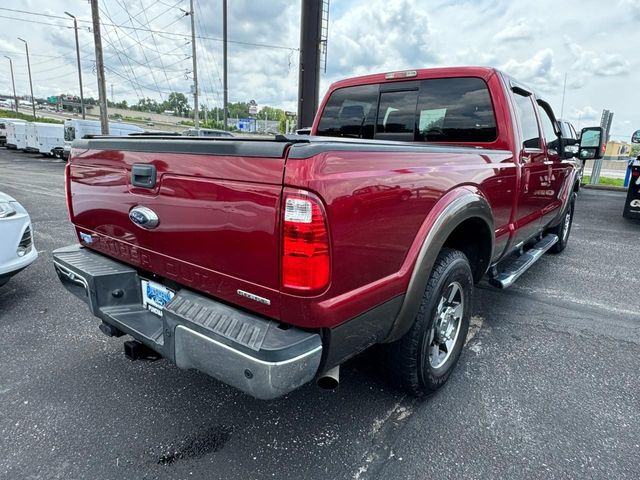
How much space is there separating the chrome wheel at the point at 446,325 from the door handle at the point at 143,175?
66.6 inches

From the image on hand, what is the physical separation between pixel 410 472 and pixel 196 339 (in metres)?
1.19

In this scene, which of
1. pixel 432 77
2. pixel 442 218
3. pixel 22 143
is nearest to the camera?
pixel 442 218

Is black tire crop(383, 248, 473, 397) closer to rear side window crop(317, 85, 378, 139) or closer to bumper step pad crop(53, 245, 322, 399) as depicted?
bumper step pad crop(53, 245, 322, 399)

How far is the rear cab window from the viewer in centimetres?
325

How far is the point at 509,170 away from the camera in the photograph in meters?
3.08

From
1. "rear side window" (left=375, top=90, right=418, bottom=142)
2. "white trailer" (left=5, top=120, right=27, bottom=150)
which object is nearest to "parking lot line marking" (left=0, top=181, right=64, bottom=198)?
"rear side window" (left=375, top=90, right=418, bottom=142)

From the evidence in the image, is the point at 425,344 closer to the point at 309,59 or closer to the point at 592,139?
the point at 592,139

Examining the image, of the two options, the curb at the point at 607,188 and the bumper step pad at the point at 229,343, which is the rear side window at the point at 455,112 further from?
the curb at the point at 607,188

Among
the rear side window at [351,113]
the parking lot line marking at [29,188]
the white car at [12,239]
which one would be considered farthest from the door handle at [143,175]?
the parking lot line marking at [29,188]

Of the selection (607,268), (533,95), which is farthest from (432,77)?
(607,268)

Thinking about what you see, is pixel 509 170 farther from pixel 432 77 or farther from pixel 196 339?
pixel 196 339

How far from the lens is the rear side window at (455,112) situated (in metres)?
3.22

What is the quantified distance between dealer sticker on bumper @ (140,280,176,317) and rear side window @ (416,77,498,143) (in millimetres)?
2396

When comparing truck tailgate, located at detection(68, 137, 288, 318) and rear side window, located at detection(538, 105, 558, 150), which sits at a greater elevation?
rear side window, located at detection(538, 105, 558, 150)
